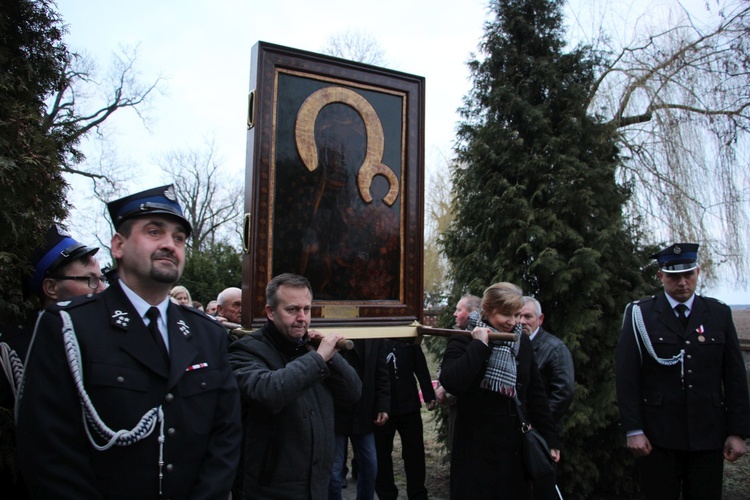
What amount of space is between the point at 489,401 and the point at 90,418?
2.42 m

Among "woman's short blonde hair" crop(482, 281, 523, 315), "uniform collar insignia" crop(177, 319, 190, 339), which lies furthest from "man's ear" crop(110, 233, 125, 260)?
"woman's short blonde hair" crop(482, 281, 523, 315)

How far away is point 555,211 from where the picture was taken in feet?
20.8

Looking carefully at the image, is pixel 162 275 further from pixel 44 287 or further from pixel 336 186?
pixel 336 186

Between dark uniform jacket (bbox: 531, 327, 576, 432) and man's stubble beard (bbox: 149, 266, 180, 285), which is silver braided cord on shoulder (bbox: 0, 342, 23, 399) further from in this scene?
dark uniform jacket (bbox: 531, 327, 576, 432)

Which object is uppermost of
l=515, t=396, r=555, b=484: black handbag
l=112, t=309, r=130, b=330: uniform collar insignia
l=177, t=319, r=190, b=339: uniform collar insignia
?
l=112, t=309, r=130, b=330: uniform collar insignia

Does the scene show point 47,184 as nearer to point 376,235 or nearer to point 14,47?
point 14,47

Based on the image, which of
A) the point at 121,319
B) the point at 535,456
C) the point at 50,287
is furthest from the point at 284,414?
the point at 535,456

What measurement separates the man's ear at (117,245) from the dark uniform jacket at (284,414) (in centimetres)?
86

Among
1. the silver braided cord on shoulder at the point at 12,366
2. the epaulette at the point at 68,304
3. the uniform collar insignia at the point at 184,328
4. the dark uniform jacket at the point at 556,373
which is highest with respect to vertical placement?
the epaulette at the point at 68,304

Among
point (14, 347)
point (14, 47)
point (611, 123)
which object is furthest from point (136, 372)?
point (611, 123)

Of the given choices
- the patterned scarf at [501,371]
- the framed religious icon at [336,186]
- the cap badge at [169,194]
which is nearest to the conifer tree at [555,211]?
the patterned scarf at [501,371]

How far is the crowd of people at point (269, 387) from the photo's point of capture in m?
2.11

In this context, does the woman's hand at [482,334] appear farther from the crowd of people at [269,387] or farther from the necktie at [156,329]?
the necktie at [156,329]

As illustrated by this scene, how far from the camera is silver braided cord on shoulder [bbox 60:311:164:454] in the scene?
2072mm
